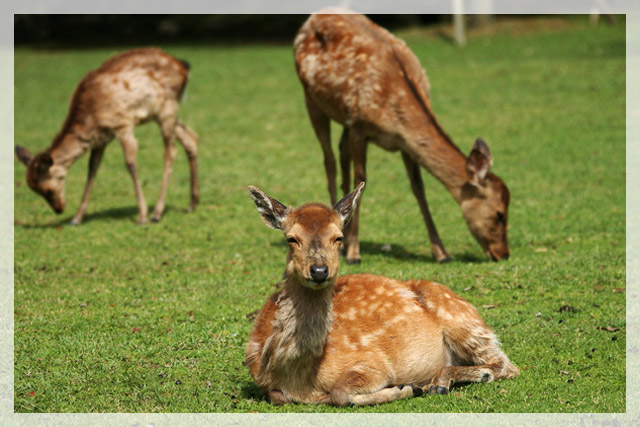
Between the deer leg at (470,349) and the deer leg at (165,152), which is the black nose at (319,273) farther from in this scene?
the deer leg at (165,152)

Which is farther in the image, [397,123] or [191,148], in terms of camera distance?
[191,148]

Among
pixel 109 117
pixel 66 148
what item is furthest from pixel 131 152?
pixel 66 148

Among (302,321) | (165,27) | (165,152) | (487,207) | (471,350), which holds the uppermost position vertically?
(302,321)

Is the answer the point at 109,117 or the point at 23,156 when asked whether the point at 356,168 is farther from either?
the point at 23,156

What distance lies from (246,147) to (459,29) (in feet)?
39.9

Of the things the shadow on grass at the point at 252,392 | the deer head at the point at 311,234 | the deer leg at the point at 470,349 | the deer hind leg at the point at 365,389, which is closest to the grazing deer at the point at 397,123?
the deer leg at the point at 470,349

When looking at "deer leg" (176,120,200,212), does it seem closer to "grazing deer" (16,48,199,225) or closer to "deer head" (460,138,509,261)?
"grazing deer" (16,48,199,225)

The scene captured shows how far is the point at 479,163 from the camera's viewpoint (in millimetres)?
9375

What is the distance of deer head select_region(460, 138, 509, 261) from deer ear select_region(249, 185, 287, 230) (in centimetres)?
423

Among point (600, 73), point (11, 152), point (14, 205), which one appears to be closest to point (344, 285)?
point (14, 205)

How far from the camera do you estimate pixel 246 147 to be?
647 inches

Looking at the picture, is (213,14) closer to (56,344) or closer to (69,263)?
(69,263)

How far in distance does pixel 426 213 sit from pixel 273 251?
6.13ft

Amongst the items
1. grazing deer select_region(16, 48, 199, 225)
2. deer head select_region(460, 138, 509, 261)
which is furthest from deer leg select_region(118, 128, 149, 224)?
deer head select_region(460, 138, 509, 261)
